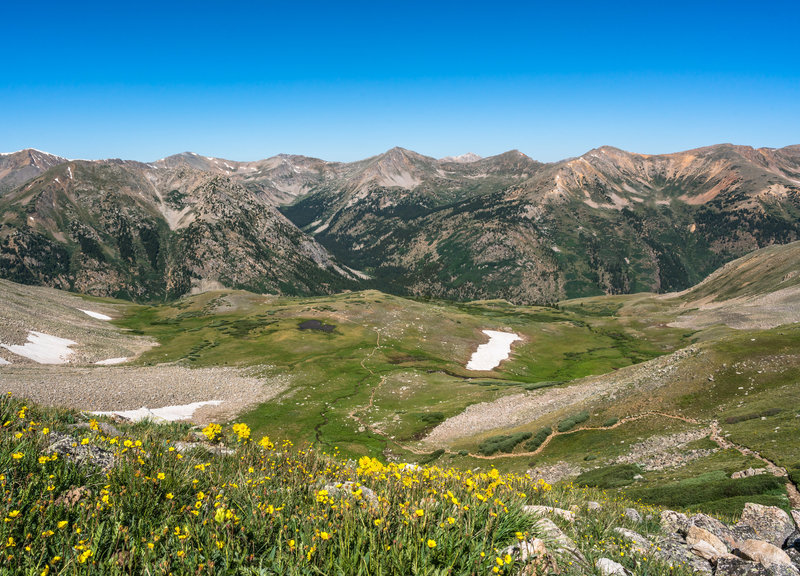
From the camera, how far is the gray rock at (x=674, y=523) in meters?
12.3

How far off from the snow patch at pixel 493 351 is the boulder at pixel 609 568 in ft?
338

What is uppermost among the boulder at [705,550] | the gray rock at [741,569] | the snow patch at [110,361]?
the gray rock at [741,569]

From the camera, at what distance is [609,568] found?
7.36m

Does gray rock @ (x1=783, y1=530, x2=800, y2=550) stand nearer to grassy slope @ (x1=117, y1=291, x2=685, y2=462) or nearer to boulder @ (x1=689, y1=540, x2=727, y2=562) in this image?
boulder @ (x1=689, y1=540, x2=727, y2=562)

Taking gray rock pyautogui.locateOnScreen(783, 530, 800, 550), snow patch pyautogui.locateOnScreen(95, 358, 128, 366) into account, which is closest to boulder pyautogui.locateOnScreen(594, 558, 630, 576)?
gray rock pyautogui.locateOnScreen(783, 530, 800, 550)

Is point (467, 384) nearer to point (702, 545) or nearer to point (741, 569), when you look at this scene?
point (702, 545)

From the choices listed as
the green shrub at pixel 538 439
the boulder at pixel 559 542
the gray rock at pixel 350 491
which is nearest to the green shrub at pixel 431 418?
the green shrub at pixel 538 439

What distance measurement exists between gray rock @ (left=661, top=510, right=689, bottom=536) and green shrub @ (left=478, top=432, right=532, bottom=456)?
Result: 29335mm

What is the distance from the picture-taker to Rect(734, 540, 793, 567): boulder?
9.30 m

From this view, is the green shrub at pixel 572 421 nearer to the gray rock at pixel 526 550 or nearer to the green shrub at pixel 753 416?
the green shrub at pixel 753 416

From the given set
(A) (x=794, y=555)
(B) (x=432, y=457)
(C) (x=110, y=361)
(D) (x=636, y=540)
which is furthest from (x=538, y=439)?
(C) (x=110, y=361)

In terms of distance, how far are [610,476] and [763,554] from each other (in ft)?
75.7

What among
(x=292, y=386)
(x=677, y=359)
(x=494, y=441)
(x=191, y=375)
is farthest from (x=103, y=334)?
(x=677, y=359)

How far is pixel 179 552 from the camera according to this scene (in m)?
5.45
